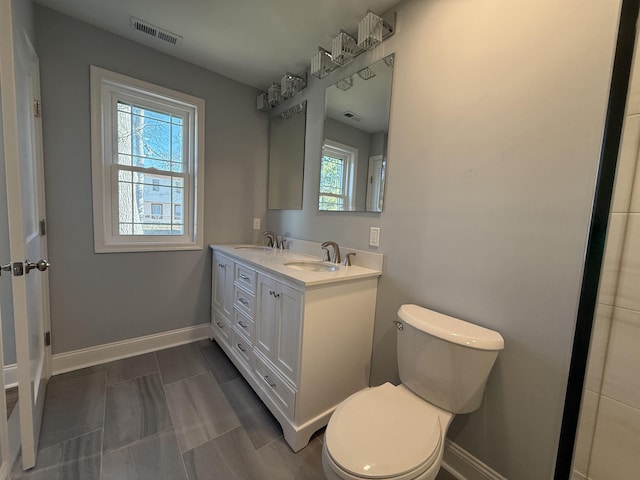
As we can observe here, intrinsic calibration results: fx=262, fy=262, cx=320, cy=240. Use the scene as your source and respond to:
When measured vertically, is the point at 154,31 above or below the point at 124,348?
above

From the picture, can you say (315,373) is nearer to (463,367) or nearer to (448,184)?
(463,367)

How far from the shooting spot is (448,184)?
1290 millimetres

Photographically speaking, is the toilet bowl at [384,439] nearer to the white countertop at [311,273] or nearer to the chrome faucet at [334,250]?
the white countertop at [311,273]

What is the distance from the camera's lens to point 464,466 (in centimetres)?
124

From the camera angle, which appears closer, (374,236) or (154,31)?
(374,236)

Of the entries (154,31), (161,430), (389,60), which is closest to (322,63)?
(389,60)

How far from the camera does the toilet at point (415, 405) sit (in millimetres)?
829

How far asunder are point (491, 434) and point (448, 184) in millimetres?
1149

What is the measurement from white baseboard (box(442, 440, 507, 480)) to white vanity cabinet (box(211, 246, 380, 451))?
522mm

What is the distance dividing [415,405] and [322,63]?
80.9 inches

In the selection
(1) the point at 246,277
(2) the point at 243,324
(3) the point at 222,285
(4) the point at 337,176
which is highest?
(4) the point at 337,176

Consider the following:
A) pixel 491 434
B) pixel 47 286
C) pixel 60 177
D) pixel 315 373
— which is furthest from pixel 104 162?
pixel 491 434

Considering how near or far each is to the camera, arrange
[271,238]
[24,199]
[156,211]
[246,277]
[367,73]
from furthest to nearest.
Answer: [271,238]
[156,211]
[246,277]
[367,73]
[24,199]

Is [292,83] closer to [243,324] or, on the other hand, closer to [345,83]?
[345,83]
